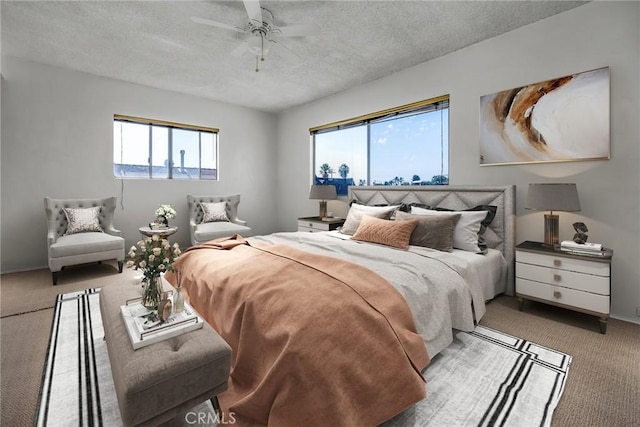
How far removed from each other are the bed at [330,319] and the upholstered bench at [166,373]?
0.63 feet

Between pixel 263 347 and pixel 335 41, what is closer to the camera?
pixel 263 347

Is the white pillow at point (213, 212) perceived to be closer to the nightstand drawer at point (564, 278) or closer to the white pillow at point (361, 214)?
the white pillow at point (361, 214)

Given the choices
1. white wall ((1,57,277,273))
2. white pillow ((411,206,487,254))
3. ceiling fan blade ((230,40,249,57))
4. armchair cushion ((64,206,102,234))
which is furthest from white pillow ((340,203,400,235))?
armchair cushion ((64,206,102,234))

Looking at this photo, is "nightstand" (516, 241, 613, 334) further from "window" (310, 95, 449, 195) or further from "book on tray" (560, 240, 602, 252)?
"window" (310, 95, 449, 195)

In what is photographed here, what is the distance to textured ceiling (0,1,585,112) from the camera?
2.72 metres

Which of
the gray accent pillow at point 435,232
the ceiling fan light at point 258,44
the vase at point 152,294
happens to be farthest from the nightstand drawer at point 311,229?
the vase at point 152,294

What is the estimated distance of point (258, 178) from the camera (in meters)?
6.31

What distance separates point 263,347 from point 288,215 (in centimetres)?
484

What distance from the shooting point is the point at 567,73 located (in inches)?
108

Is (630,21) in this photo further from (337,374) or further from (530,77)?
(337,374)

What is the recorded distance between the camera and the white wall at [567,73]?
2480 mm

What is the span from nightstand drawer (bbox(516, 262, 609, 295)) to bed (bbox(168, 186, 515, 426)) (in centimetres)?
30

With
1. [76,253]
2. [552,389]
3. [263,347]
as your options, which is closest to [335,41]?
[263,347]

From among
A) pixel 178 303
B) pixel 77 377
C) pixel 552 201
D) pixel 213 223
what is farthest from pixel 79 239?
pixel 552 201
